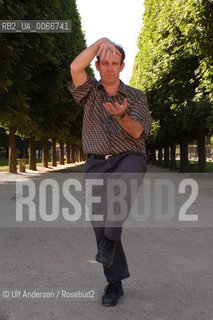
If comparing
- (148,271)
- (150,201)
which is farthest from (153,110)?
(148,271)

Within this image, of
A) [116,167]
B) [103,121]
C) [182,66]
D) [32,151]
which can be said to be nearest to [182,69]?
[182,66]

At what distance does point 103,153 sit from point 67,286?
57.1 inches

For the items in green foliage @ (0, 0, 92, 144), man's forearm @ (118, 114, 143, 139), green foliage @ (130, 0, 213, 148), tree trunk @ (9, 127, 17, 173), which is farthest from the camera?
tree trunk @ (9, 127, 17, 173)

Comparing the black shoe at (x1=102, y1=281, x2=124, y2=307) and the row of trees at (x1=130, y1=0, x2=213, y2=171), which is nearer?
the black shoe at (x1=102, y1=281, x2=124, y2=307)

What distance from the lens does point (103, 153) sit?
3.54 meters

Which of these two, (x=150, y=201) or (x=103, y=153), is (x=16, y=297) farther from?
(x=150, y=201)

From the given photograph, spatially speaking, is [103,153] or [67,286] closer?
[103,153]

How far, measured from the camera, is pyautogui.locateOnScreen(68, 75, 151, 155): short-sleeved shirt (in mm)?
3518

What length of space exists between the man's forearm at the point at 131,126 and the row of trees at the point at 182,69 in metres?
11.1

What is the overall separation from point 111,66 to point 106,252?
145cm

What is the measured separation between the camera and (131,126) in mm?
3133
